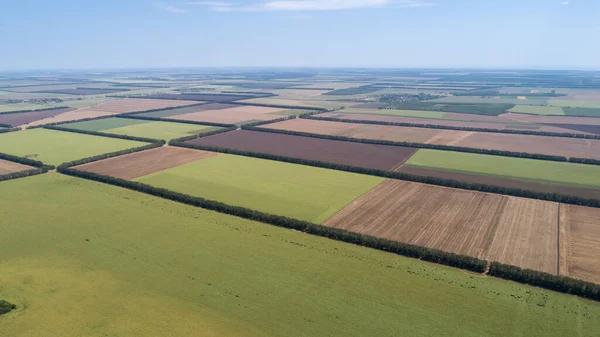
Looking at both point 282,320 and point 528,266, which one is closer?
point 282,320

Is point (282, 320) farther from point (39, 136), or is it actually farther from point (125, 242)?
point (39, 136)

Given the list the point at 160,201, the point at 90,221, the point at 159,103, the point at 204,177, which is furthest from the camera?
the point at 159,103

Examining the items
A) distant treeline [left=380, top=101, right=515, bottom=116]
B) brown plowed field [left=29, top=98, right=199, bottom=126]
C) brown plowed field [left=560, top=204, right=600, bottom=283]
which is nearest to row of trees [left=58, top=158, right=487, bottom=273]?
brown plowed field [left=560, top=204, right=600, bottom=283]

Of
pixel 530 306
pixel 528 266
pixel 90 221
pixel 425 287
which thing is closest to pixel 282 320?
pixel 425 287

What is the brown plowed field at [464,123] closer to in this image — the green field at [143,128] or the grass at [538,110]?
the grass at [538,110]

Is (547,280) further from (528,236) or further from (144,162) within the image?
(144,162)

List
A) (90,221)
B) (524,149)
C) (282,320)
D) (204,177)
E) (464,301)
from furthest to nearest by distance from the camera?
(524,149)
(204,177)
(90,221)
(464,301)
(282,320)

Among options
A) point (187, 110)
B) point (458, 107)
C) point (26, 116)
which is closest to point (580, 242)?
point (458, 107)
